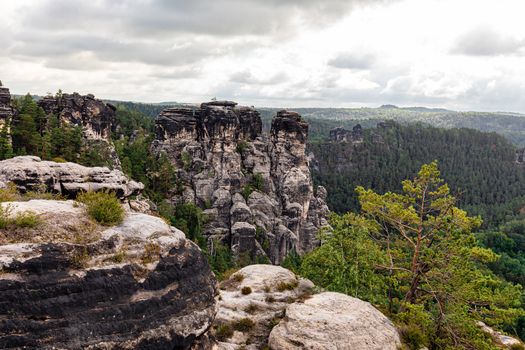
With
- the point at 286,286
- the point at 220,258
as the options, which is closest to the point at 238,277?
the point at 286,286

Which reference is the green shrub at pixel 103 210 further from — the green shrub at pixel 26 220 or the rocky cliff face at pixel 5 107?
the rocky cliff face at pixel 5 107

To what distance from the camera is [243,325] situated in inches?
592

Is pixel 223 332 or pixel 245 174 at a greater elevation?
pixel 223 332

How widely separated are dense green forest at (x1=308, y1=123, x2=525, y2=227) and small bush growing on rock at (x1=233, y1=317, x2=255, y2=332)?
352ft

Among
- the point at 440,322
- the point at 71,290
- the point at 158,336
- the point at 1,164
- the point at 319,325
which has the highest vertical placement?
the point at 1,164

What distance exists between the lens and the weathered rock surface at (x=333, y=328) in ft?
42.2

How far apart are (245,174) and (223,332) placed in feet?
172

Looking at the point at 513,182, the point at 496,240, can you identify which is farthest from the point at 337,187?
the point at 513,182

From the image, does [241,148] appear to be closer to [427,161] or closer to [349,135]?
Answer: [349,135]

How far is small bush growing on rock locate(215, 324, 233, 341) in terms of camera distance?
1433 cm

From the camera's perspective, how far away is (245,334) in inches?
581

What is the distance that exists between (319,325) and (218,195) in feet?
160

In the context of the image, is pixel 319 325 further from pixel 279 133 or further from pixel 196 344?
pixel 279 133

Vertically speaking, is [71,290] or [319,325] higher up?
[71,290]
